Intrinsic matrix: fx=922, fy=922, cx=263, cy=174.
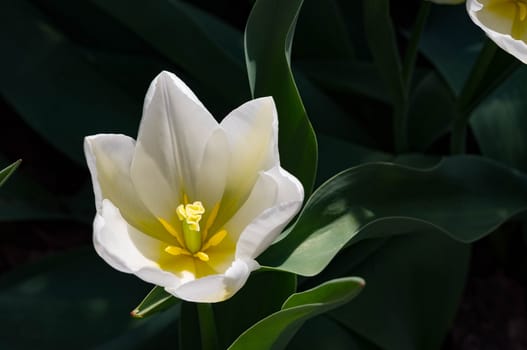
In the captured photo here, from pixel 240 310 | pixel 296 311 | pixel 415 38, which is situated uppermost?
pixel 415 38

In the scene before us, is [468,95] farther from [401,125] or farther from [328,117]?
[328,117]

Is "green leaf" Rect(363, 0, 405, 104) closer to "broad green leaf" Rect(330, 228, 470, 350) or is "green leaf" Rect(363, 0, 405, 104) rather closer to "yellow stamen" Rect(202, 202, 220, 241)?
"broad green leaf" Rect(330, 228, 470, 350)

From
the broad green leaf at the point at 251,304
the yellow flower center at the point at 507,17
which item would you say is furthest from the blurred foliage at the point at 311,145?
the yellow flower center at the point at 507,17

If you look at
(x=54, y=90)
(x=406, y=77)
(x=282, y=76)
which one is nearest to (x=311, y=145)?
(x=282, y=76)

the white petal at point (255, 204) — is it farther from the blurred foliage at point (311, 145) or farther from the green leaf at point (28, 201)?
the green leaf at point (28, 201)

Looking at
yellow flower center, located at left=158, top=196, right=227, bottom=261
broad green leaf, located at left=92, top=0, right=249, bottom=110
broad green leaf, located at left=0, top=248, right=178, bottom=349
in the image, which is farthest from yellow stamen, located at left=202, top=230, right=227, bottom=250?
broad green leaf, located at left=92, top=0, right=249, bottom=110
